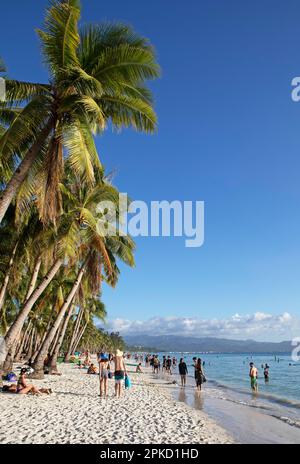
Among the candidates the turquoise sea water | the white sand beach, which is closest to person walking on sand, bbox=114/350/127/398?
the white sand beach

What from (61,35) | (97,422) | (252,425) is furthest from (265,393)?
(61,35)

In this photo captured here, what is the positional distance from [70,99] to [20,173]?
2.39 m

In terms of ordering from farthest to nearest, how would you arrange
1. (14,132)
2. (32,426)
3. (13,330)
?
(13,330), (14,132), (32,426)

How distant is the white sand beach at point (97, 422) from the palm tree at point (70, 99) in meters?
5.12

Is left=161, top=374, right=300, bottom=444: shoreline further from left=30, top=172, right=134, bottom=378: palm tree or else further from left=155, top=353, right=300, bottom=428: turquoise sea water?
left=30, top=172, right=134, bottom=378: palm tree

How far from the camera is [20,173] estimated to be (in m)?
9.78

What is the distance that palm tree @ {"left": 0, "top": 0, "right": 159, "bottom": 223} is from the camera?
999cm

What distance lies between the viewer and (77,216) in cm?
1778

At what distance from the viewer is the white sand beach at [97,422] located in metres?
7.78

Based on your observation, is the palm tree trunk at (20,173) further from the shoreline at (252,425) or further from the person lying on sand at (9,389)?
the shoreline at (252,425)

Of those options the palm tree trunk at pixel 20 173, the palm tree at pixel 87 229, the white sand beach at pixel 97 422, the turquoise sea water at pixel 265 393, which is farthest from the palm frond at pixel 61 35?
the turquoise sea water at pixel 265 393
